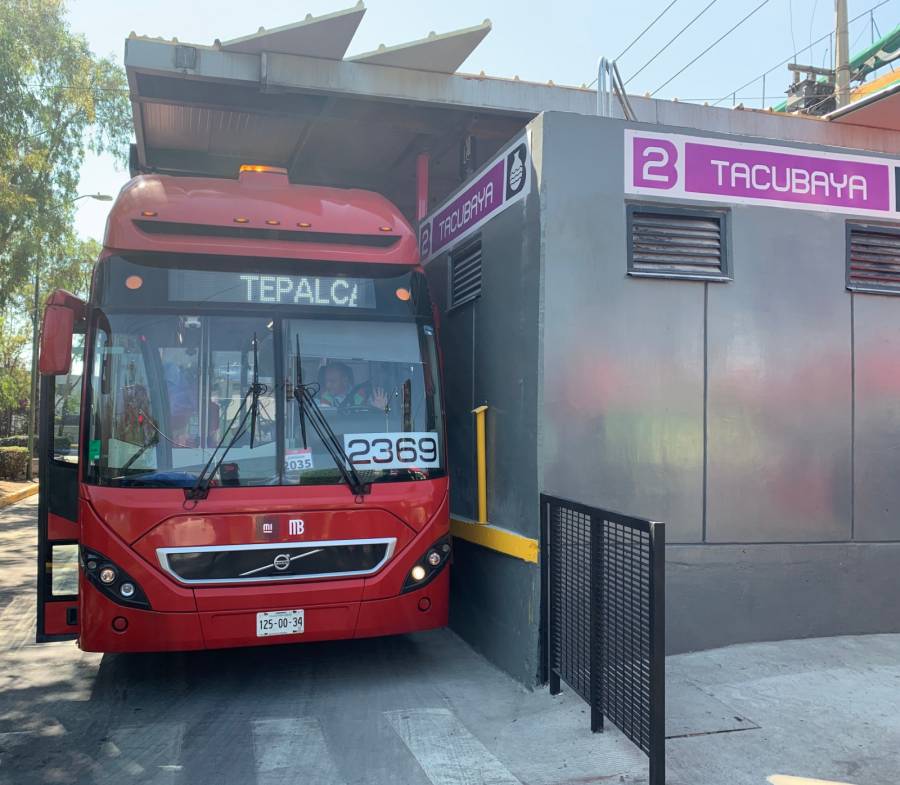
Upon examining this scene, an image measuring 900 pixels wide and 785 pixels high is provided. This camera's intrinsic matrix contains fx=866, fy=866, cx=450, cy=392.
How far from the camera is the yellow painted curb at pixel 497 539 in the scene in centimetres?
576

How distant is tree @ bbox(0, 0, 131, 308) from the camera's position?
1557cm

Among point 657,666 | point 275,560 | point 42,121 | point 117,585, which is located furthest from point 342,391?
point 42,121

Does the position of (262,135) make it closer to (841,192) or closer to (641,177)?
(641,177)

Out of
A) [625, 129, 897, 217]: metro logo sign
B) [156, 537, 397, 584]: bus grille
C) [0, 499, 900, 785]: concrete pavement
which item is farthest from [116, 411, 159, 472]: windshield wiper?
[625, 129, 897, 217]: metro logo sign

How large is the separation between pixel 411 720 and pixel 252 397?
90.8 inches

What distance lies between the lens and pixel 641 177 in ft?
20.0

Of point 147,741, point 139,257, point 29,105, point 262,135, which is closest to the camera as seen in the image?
point 147,741

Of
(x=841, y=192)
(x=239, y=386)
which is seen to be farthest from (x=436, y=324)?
(x=841, y=192)

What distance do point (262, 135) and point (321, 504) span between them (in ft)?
20.0

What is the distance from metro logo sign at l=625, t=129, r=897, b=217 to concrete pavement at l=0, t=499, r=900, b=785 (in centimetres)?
323

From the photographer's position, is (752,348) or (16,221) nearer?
(752,348)

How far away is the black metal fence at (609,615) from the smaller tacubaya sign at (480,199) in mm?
2308

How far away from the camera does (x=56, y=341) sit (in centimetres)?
582

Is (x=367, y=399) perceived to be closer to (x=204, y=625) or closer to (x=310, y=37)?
(x=204, y=625)
